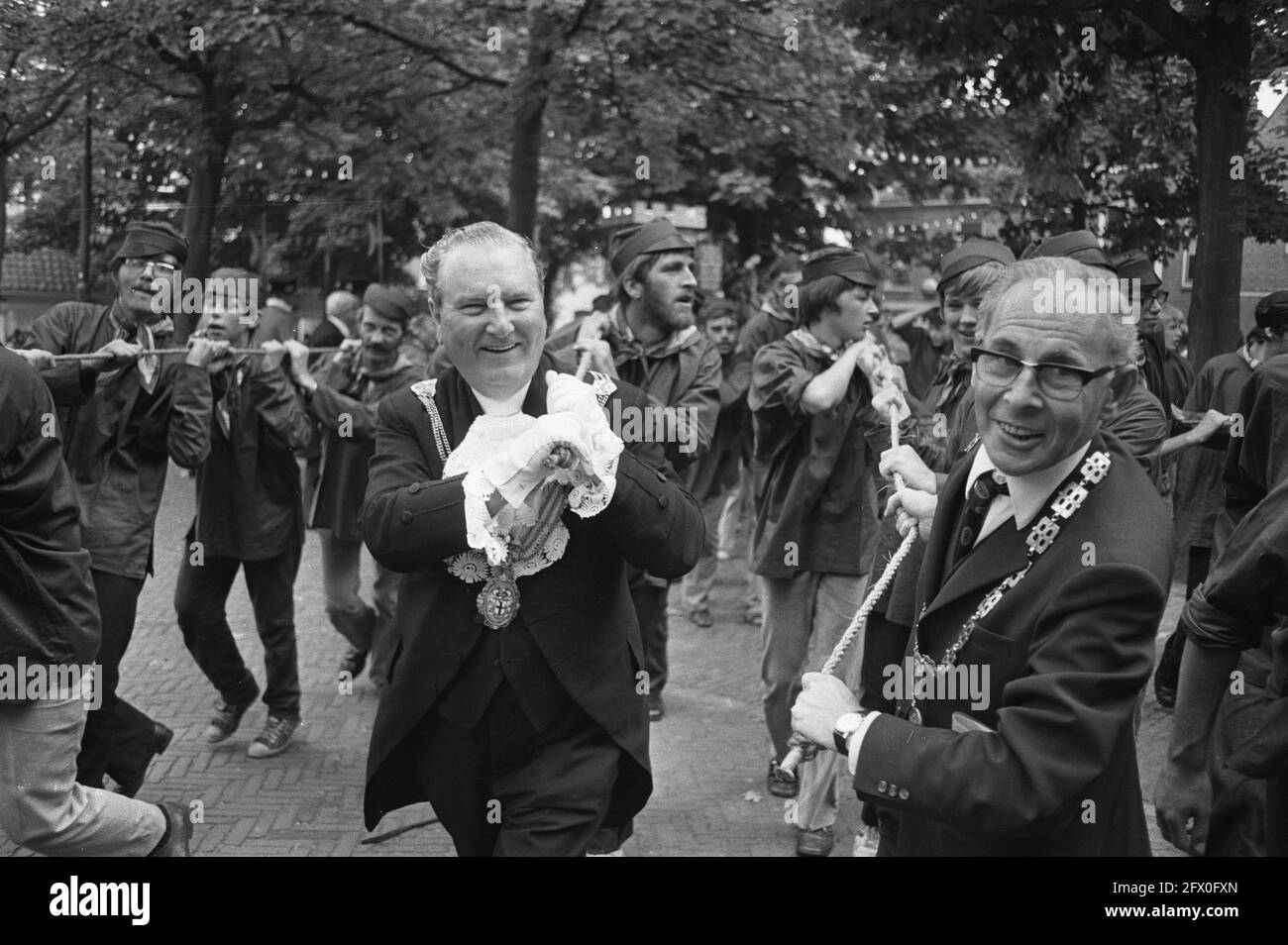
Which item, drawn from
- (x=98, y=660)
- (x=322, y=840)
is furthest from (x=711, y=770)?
(x=98, y=660)

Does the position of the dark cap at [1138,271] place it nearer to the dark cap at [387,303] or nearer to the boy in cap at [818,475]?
the boy in cap at [818,475]

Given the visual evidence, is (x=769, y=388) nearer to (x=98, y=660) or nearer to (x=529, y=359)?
(x=529, y=359)

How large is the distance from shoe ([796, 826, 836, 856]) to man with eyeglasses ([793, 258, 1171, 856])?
8.55 feet

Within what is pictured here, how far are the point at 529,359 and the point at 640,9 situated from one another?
7899 millimetres

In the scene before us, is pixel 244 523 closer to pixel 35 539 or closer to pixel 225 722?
pixel 225 722

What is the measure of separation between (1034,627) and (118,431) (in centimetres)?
404

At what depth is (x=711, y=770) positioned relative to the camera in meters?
6.16

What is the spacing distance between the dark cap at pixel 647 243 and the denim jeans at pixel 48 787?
2890mm

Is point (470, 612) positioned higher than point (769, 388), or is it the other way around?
point (769, 388)

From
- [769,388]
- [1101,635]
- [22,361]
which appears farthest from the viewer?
[769,388]

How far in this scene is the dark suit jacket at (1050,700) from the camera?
2.12 metres

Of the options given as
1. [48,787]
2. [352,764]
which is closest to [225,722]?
[352,764]

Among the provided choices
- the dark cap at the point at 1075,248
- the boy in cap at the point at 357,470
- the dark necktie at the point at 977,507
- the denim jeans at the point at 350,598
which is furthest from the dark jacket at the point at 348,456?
the dark necktie at the point at 977,507

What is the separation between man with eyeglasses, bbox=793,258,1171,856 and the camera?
213cm
